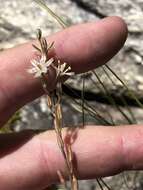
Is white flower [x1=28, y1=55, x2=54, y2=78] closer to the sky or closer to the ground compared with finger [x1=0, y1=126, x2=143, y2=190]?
closer to the sky

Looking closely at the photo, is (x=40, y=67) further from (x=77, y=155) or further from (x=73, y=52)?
(x=77, y=155)

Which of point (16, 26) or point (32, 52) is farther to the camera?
point (16, 26)

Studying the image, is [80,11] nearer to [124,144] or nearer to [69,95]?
[69,95]

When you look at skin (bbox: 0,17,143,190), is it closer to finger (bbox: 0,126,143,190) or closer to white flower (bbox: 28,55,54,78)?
finger (bbox: 0,126,143,190)

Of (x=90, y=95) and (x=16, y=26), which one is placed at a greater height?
(x=16, y=26)

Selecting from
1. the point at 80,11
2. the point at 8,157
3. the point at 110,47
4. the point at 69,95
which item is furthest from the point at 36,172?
the point at 80,11

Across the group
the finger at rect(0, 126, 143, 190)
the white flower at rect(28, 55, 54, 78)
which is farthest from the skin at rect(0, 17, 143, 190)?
the white flower at rect(28, 55, 54, 78)

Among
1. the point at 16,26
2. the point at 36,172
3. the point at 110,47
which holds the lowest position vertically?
the point at 36,172

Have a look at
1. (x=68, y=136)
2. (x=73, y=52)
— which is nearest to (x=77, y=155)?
(x=68, y=136)

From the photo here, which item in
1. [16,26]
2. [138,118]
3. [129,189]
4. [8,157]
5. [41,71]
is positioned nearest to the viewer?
[41,71]
